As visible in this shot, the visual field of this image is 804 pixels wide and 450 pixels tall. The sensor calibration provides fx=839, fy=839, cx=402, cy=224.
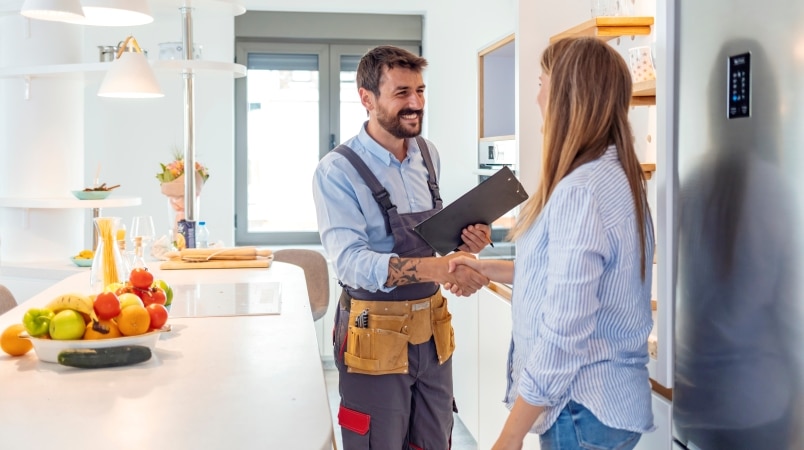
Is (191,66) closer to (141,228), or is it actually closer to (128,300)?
(141,228)

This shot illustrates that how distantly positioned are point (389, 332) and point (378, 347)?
5 cm

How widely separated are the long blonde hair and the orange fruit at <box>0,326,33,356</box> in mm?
1119

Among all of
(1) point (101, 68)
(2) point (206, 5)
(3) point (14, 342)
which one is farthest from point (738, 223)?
(1) point (101, 68)

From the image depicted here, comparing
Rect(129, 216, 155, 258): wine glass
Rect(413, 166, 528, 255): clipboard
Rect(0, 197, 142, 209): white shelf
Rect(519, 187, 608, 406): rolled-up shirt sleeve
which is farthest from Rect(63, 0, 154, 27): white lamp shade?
Rect(519, 187, 608, 406): rolled-up shirt sleeve

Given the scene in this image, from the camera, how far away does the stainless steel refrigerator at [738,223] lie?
1.32 meters

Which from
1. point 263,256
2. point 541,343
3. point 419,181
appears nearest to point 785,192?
point 541,343

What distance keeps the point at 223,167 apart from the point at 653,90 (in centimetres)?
379

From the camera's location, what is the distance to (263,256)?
3.34m

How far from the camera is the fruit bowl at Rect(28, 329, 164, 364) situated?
168 centimetres

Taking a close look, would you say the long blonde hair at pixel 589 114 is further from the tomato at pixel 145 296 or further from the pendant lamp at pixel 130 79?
the pendant lamp at pixel 130 79

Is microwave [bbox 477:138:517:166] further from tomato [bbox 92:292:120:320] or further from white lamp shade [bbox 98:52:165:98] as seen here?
tomato [bbox 92:292:120:320]

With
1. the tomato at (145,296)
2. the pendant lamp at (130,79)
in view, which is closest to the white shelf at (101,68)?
the pendant lamp at (130,79)

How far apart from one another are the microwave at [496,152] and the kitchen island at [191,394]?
1846 millimetres

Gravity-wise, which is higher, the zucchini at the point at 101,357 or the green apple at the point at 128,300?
the green apple at the point at 128,300
